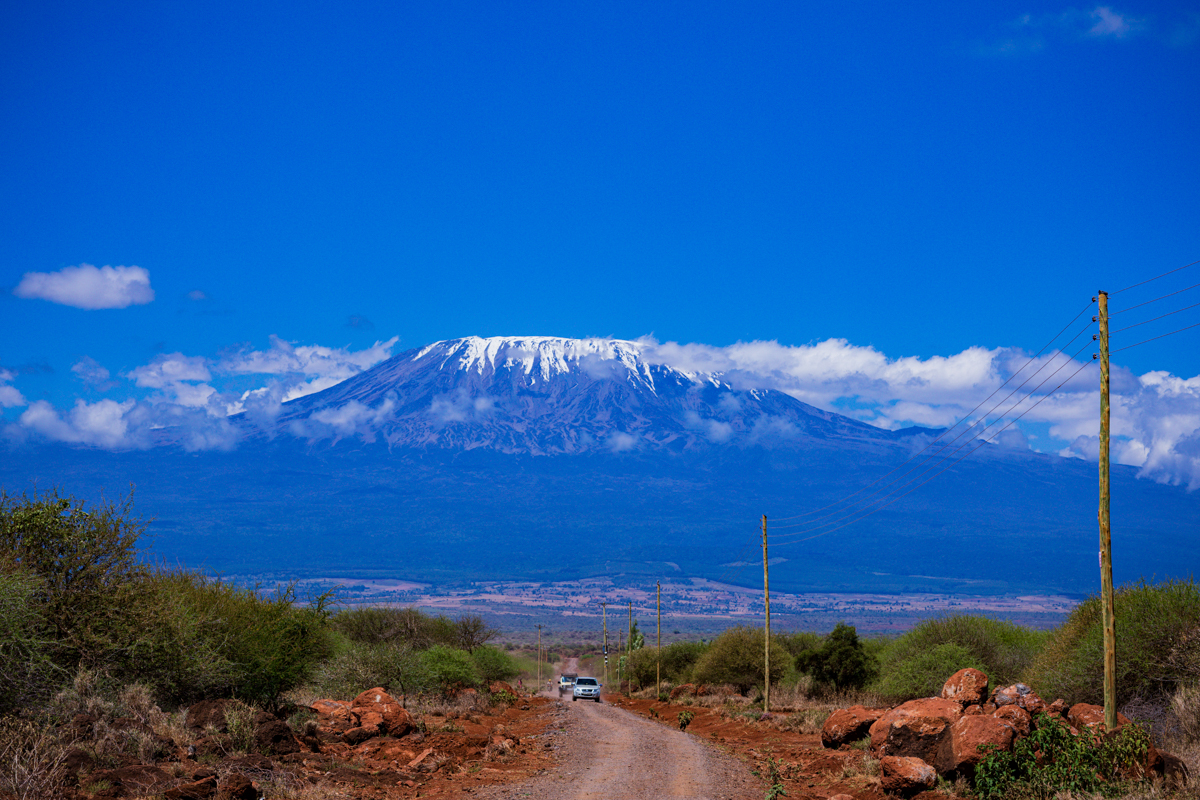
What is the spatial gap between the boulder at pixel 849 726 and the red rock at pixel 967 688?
2.90m

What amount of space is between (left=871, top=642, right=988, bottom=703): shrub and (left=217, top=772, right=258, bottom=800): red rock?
23.1 metres

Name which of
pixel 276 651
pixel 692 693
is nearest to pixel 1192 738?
pixel 276 651

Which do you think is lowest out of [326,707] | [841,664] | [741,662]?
[741,662]

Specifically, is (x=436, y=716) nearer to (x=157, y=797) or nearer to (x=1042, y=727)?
(x=157, y=797)

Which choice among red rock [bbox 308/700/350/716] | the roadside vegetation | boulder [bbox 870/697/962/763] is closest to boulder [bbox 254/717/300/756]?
the roadside vegetation

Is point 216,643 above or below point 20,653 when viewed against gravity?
below

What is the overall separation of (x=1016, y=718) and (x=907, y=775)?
2.23 meters

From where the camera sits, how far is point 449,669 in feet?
129

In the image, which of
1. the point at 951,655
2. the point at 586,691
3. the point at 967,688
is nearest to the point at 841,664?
the point at 951,655

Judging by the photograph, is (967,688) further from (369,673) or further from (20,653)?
(369,673)

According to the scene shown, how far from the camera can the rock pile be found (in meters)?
15.4

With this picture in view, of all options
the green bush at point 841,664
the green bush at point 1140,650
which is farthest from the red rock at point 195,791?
the green bush at point 841,664

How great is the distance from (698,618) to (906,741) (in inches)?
7403

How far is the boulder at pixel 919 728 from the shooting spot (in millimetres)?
16766
